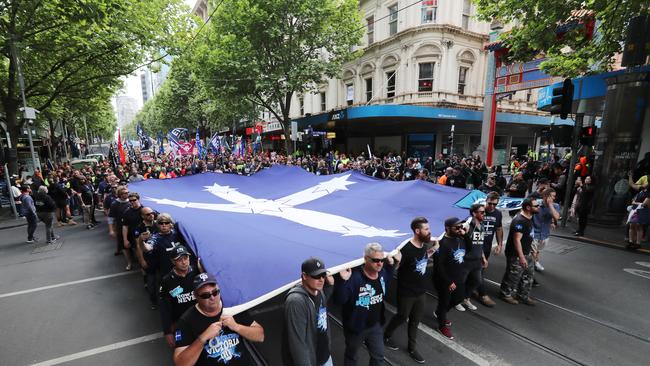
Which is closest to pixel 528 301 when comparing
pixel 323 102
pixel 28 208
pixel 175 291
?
pixel 175 291

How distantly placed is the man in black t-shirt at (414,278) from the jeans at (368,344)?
2.31ft

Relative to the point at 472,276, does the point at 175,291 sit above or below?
above

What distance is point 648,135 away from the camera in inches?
476

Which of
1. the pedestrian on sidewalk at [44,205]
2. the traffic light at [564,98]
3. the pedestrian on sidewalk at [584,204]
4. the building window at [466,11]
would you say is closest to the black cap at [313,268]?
the traffic light at [564,98]

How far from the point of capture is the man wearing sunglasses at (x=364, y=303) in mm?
3277

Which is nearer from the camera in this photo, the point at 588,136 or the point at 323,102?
the point at 588,136

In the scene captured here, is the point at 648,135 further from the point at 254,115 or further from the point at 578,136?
the point at 254,115

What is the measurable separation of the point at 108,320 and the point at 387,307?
4814 mm

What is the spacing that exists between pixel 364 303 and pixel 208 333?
1.64 meters

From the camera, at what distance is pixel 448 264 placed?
169 inches

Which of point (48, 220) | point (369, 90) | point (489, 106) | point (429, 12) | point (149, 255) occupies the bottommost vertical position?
point (48, 220)

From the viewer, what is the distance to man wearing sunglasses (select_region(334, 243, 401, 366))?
3.28 m

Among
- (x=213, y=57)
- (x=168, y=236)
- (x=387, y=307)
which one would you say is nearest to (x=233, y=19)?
(x=213, y=57)

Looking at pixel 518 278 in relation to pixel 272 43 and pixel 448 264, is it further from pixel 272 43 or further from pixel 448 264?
pixel 272 43
